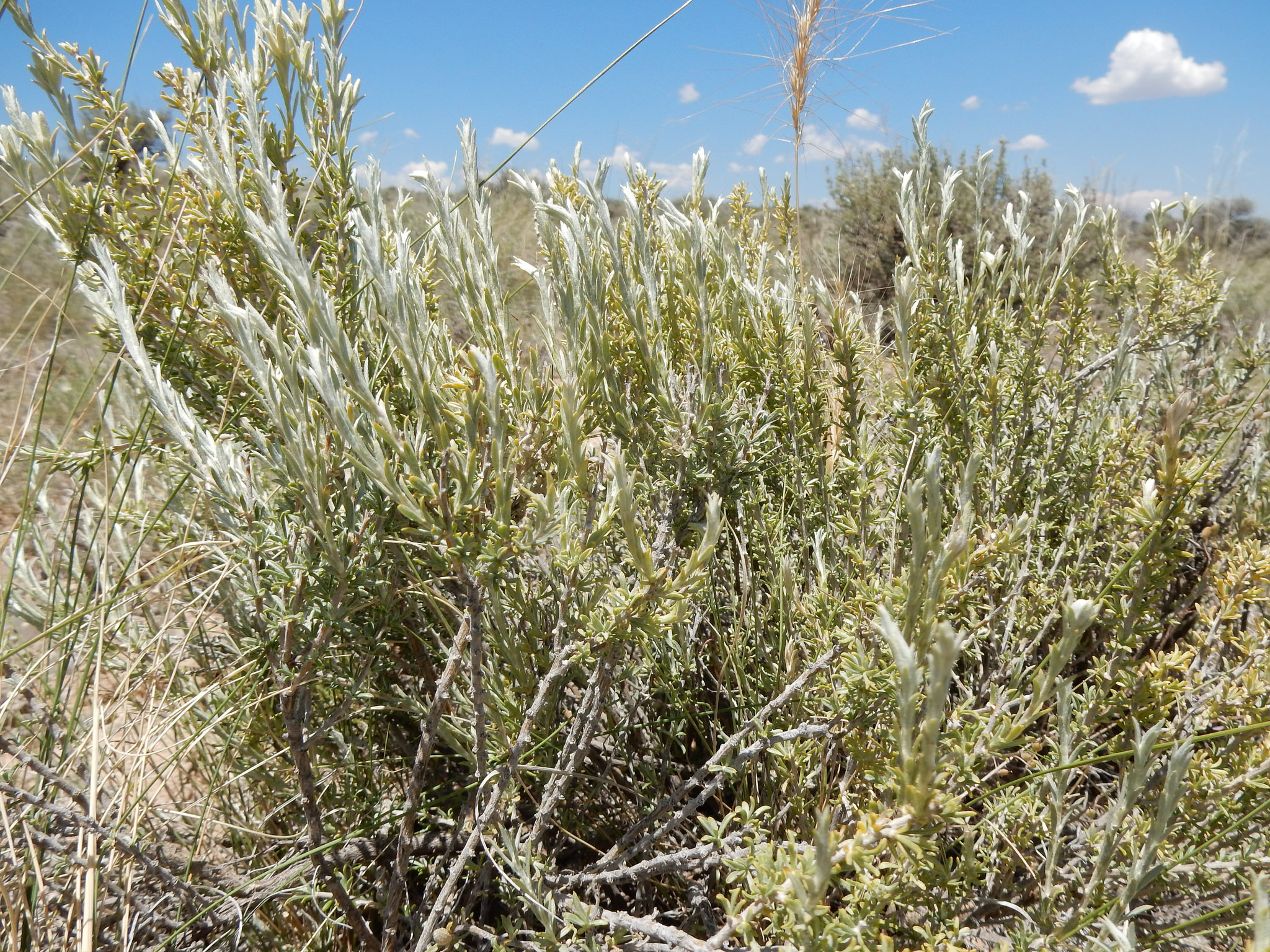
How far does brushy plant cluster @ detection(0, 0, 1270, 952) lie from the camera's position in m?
1.00

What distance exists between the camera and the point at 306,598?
1.21m

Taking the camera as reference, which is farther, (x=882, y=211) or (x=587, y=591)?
(x=882, y=211)

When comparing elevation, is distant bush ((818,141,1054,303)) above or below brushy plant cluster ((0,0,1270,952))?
above

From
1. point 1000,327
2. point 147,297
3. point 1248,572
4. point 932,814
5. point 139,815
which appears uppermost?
point 147,297

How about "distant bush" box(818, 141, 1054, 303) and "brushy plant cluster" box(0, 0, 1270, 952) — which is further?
"distant bush" box(818, 141, 1054, 303)

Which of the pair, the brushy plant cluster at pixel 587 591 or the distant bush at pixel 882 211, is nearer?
the brushy plant cluster at pixel 587 591

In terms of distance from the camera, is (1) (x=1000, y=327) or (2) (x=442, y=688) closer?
(2) (x=442, y=688)

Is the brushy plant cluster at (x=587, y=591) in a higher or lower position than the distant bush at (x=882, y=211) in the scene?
lower

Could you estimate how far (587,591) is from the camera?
1393 mm

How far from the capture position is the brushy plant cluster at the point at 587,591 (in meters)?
1.00

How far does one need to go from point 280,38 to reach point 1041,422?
79.2 inches

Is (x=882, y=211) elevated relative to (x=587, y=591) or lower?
elevated

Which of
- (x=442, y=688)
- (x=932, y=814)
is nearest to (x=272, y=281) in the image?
(x=442, y=688)

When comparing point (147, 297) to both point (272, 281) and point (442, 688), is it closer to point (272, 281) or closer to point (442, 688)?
point (272, 281)
